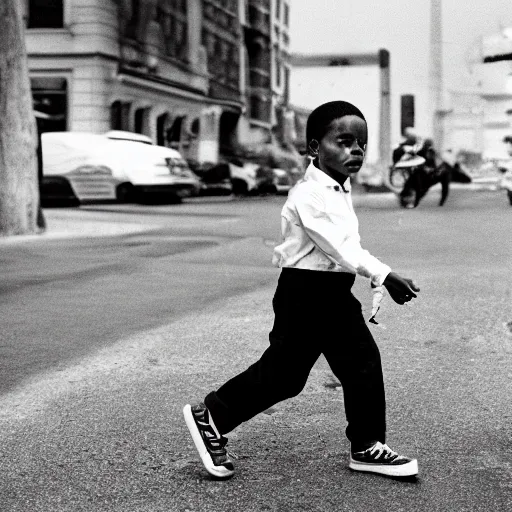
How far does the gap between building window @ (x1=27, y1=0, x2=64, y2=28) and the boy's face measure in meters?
30.6

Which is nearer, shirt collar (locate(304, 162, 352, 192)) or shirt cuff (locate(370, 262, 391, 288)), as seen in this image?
shirt cuff (locate(370, 262, 391, 288))

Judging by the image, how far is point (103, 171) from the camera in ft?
73.5

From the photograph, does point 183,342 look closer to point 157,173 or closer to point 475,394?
point 475,394

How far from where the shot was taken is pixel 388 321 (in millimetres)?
6977

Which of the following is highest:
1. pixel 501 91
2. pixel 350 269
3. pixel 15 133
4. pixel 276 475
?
pixel 501 91

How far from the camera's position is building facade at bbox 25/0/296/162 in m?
32.2

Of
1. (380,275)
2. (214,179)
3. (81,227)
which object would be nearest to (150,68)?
(214,179)

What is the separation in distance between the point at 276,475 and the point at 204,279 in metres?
5.72

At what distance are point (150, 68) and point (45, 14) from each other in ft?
15.6

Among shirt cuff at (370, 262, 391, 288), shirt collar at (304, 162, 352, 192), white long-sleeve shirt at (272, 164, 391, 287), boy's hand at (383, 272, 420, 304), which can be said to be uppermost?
shirt collar at (304, 162, 352, 192)

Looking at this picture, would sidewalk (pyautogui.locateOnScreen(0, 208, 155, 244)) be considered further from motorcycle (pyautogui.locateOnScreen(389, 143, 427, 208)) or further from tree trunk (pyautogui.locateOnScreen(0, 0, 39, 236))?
motorcycle (pyautogui.locateOnScreen(389, 143, 427, 208))

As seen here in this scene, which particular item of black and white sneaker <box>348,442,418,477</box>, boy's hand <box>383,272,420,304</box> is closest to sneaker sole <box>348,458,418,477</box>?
black and white sneaker <box>348,442,418,477</box>

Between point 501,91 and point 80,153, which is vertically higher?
point 501,91

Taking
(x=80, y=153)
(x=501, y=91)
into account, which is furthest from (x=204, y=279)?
(x=501, y=91)
